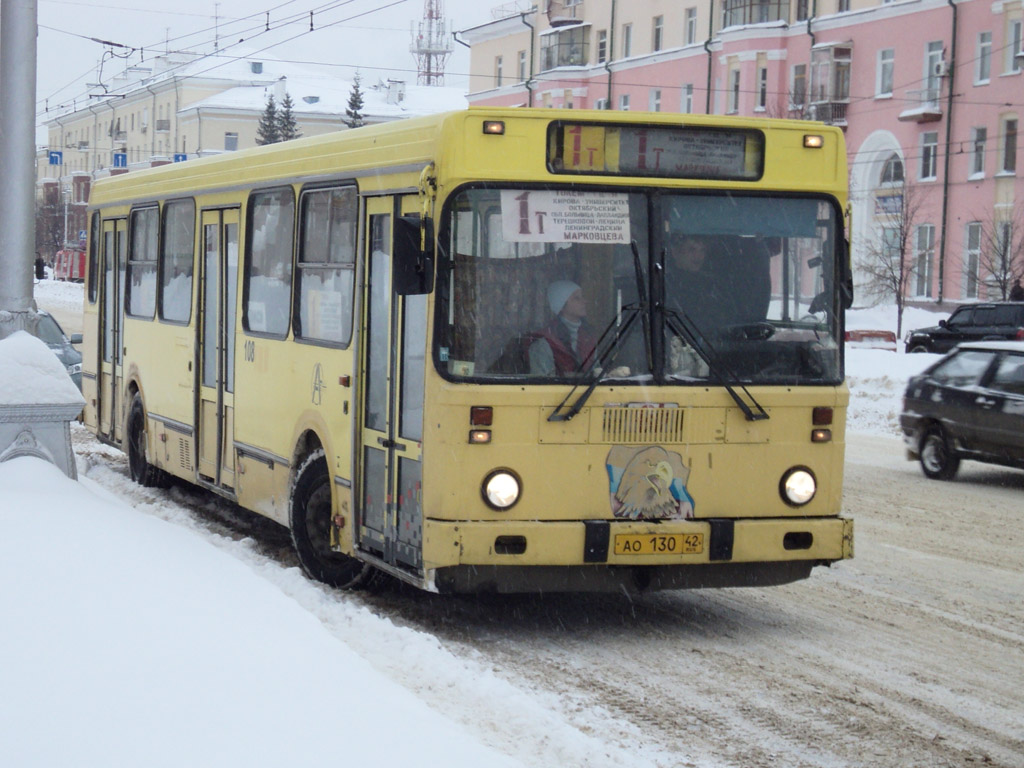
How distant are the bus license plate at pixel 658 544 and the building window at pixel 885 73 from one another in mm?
50547

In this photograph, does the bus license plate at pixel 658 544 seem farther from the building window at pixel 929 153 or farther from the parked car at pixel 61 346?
the building window at pixel 929 153

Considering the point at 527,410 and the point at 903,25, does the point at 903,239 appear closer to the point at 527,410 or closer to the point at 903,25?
the point at 903,25

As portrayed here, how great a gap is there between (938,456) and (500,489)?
Result: 31.4ft

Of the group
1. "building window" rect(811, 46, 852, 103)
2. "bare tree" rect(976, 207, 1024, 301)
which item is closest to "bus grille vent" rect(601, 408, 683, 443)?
"bare tree" rect(976, 207, 1024, 301)

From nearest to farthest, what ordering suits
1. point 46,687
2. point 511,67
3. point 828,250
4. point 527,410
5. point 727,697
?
point 46,687, point 727,697, point 527,410, point 828,250, point 511,67

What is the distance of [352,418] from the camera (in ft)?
29.7

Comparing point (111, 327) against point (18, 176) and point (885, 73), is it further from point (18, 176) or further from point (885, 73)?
point (885, 73)

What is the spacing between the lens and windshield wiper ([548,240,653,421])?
7.97 meters

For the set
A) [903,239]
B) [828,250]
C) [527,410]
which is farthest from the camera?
[903,239]

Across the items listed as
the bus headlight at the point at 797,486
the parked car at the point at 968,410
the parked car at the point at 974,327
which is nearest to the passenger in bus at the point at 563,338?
the bus headlight at the point at 797,486

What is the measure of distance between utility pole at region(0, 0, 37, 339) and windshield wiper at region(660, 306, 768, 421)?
5.00 m

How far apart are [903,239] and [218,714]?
50.1m

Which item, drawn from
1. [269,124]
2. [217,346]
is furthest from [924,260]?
[269,124]

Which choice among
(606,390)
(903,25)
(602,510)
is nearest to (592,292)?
(606,390)
